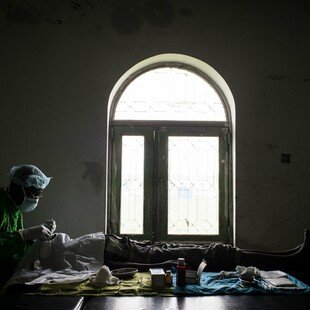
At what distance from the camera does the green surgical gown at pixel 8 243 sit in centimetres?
233

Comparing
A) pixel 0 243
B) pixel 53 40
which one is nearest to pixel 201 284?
pixel 0 243

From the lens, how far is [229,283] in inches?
85.7

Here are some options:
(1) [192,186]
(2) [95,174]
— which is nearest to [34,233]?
(2) [95,174]

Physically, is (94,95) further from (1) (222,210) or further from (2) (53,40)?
(1) (222,210)

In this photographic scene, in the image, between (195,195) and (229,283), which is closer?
(229,283)

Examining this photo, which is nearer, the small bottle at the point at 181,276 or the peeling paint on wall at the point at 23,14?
the small bottle at the point at 181,276

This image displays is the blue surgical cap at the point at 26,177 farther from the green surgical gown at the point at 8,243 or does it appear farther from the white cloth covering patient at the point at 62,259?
the white cloth covering patient at the point at 62,259

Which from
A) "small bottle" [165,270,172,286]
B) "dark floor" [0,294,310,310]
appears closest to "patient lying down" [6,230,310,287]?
"small bottle" [165,270,172,286]

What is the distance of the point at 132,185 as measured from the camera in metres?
3.42

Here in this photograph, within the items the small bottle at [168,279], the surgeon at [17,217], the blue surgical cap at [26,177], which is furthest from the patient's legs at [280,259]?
the blue surgical cap at [26,177]

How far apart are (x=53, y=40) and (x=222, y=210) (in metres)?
2.25

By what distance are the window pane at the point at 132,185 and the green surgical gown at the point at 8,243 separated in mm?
1121

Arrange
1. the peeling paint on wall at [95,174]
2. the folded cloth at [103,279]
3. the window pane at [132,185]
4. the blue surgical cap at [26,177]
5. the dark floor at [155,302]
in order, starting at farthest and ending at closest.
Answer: the window pane at [132,185] < the peeling paint on wall at [95,174] < the blue surgical cap at [26,177] < the folded cloth at [103,279] < the dark floor at [155,302]

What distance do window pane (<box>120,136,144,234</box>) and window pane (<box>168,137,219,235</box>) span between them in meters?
0.28
